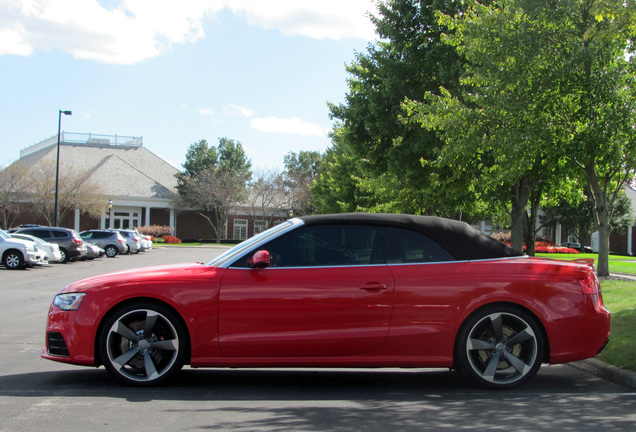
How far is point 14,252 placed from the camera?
24.2m

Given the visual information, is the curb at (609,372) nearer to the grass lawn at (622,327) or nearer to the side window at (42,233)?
the grass lawn at (622,327)

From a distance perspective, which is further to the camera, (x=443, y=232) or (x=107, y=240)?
(x=107, y=240)

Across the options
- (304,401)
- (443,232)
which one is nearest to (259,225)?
(443,232)

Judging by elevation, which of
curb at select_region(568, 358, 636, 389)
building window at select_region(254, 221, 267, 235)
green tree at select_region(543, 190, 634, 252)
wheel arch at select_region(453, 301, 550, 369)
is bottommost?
curb at select_region(568, 358, 636, 389)

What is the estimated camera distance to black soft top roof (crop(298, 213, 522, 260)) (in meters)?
5.84

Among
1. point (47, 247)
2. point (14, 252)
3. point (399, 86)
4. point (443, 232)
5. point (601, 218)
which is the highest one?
point (399, 86)

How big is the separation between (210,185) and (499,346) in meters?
59.6

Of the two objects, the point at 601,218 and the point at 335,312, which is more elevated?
the point at 601,218

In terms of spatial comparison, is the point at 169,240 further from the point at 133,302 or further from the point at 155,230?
the point at 133,302

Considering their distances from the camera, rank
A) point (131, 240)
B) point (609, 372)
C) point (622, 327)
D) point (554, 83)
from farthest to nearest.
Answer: point (131, 240) → point (554, 83) → point (622, 327) → point (609, 372)

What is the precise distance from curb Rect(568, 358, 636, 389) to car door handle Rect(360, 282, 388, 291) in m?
2.57

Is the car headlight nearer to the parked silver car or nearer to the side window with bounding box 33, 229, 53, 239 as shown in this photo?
the parked silver car

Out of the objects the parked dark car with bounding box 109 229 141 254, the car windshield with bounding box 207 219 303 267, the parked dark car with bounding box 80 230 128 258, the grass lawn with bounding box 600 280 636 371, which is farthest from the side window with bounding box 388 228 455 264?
the parked dark car with bounding box 109 229 141 254

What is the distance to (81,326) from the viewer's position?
218 inches
